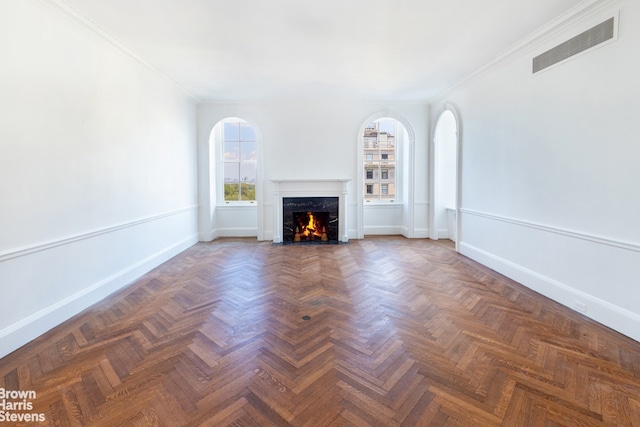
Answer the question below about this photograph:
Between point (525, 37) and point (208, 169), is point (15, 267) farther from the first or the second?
point (525, 37)

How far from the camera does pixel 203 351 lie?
213cm

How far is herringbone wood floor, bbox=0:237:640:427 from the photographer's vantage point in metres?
1.57

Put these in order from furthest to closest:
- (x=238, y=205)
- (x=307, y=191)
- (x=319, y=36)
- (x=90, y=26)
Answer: (x=238, y=205)
(x=307, y=191)
(x=319, y=36)
(x=90, y=26)

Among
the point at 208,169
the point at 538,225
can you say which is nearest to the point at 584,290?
the point at 538,225

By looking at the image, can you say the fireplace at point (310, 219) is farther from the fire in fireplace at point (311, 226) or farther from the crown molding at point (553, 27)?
the crown molding at point (553, 27)

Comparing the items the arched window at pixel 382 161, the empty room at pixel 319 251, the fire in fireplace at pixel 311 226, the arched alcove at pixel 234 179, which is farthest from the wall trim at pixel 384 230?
the arched alcove at pixel 234 179

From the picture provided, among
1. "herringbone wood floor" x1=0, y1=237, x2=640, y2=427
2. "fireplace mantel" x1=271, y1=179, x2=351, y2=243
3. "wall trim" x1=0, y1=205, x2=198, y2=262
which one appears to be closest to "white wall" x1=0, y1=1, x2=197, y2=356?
"wall trim" x1=0, y1=205, x2=198, y2=262

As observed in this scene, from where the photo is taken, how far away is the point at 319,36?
129 inches

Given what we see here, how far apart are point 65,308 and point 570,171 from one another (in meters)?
5.26

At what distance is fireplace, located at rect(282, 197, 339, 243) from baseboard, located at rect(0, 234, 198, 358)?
8.71 feet

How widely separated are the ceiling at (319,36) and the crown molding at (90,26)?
4 centimetres

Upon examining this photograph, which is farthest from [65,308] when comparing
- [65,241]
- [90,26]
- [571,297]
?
[571,297]

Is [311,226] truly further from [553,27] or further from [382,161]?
[553,27]

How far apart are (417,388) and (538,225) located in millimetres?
A: 2709
